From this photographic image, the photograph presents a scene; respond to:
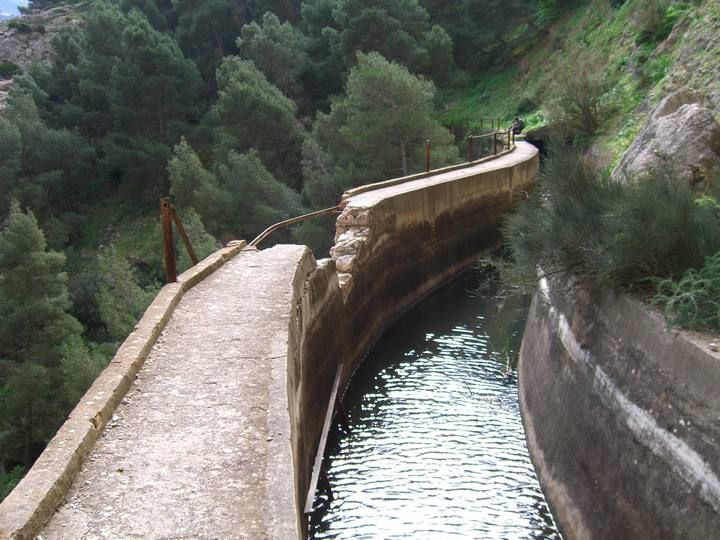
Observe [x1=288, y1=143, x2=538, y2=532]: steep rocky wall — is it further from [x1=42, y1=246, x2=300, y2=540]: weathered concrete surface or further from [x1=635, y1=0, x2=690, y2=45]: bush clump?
[x1=635, y1=0, x2=690, y2=45]: bush clump

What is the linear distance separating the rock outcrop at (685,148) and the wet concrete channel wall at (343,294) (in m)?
5.10

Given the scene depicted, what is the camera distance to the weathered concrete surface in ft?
15.7

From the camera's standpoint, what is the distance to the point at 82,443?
539 cm

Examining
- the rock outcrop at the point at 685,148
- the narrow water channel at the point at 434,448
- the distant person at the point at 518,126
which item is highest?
the rock outcrop at the point at 685,148

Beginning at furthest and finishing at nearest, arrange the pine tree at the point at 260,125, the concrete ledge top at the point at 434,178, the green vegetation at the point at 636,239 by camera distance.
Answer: the pine tree at the point at 260,125 → the concrete ledge top at the point at 434,178 → the green vegetation at the point at 636,239

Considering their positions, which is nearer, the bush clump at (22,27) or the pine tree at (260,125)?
the pine tree at (260,125)

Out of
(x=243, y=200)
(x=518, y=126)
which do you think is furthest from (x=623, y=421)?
(x=518, y=126)

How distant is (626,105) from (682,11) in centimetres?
385

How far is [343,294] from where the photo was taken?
12766mm

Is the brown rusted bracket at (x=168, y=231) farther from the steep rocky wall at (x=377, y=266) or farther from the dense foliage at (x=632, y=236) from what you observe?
the dense foliage at (x=632, y=236)

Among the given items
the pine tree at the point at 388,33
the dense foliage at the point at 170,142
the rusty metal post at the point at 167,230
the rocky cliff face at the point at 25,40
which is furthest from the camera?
the rocky cliff face at the point at 25,40

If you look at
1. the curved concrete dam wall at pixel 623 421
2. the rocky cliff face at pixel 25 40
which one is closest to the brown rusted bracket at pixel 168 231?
the curved concrete dam wall at pixel 623 421

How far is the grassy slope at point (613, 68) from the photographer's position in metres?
17.1

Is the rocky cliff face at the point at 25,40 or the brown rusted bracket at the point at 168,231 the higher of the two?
the rocky cliff face at the point at 25,40
